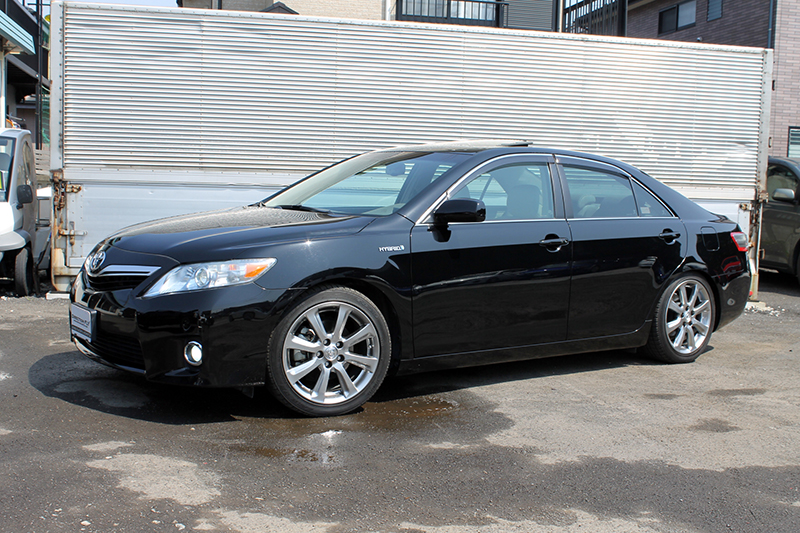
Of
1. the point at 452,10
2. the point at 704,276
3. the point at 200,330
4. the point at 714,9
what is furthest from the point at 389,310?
the point at 714,9

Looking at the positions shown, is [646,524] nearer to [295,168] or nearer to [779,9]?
[295,168]

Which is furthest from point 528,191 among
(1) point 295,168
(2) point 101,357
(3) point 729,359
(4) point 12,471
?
(1) point 295,168

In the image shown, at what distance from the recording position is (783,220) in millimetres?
11031

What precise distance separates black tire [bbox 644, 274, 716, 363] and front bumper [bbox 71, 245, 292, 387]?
3.00m

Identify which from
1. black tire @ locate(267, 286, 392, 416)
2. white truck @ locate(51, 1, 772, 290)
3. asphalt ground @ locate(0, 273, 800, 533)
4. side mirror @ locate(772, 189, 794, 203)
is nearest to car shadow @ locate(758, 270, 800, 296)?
side mirror @ locate(772, 189, 794, 203)

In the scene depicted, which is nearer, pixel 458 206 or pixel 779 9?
pixel 458 206

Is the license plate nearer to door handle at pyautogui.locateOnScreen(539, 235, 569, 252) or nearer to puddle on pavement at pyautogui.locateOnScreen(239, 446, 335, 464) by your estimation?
puddle on pavement at pyautogui.locateOnScreen(239, 446, 335, 464)

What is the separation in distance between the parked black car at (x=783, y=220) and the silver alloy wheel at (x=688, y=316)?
5.67m

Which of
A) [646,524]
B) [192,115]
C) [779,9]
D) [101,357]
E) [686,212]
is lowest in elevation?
[646,524]

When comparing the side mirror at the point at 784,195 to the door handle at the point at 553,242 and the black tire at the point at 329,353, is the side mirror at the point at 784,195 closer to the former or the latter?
the door handle at the point at 553,242

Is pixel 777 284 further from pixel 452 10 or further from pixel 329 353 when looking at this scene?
pixel 329 353

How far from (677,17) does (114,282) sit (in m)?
22.8

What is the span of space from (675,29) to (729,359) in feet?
64.7

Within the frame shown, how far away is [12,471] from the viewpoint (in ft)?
11.2
